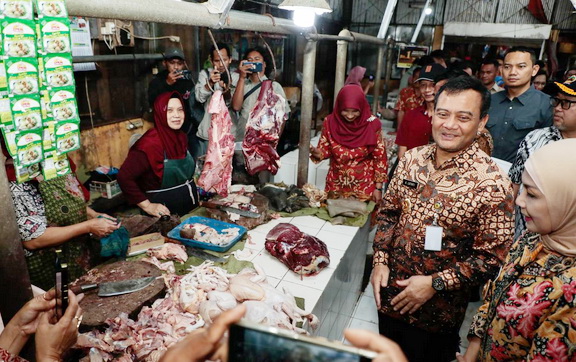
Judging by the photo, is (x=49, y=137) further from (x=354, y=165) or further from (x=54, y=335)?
(x=354, y=165)

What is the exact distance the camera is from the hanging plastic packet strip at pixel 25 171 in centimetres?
154

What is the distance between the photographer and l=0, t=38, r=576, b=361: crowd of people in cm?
146

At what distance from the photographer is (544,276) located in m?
1.52

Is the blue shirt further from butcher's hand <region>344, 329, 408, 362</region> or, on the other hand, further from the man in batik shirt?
butcher's hand <region>344, 329, 408, 362</region>

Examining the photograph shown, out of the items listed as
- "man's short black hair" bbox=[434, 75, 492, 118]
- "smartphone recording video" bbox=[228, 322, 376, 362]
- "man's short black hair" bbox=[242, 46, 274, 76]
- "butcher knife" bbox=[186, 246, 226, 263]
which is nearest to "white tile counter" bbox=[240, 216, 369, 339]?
"butcher knife" bbox=[186, 246, 226, 263]

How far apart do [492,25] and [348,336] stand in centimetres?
1384

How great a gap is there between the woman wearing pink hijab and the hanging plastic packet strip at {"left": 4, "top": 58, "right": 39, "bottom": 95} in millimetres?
1999

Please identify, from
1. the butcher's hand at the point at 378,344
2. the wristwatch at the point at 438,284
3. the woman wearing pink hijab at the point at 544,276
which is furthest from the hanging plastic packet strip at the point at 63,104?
the wristwatch at the point at 438,284

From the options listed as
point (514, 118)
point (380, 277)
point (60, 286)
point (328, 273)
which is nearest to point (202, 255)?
point (328, 273)

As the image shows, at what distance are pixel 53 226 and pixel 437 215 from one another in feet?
7.73

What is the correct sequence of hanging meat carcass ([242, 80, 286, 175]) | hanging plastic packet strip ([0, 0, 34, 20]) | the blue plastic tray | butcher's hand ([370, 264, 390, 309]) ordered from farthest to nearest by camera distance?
hanging meat carcass ([242, 80, 286, 175]), the blue plastic tray, butcher's hand ([370, 264, 390, 309]), hanging plastic packet strip ([0, 0, 34, 20])

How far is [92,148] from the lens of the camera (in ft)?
17.5

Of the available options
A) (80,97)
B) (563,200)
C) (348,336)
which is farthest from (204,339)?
(80,97)

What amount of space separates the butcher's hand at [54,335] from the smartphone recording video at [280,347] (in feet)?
3.31
